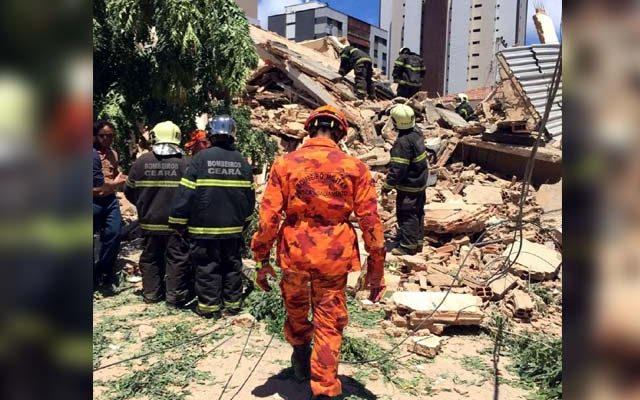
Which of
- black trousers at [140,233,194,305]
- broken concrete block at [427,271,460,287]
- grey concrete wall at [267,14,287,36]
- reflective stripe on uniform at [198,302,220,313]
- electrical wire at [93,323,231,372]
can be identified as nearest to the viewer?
electrical wire at [93,323,231,372]

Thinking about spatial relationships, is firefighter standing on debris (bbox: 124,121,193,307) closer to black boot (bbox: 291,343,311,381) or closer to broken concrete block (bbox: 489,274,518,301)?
black boot (bbox: 291,343,311,381)

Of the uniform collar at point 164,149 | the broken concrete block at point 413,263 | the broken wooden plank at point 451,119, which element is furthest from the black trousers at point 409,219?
the broken wooden plank at point 451,119

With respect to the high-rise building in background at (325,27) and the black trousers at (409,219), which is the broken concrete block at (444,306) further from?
the high-rise building in background at (325,27)

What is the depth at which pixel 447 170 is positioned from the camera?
9992 millimetres

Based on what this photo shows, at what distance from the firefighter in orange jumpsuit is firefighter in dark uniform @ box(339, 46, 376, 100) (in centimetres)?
1015

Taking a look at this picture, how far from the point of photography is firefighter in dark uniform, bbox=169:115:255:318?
452 cm

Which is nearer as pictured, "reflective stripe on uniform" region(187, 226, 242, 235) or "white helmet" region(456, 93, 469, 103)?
"reflective stripe on uniform" region(187, 226, 242, 235)

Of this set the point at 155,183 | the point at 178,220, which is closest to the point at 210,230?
the point at 178,220

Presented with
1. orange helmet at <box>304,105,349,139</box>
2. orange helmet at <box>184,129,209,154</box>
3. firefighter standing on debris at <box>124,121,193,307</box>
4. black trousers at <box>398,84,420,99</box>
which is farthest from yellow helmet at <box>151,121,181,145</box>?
black trousers at <box>398,84,420,99</box>

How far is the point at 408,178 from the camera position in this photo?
6715mm

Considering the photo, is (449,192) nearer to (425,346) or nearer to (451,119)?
(451,119)

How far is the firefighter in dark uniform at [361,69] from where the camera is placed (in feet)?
42.9

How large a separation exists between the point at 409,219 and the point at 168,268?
3239 mm
